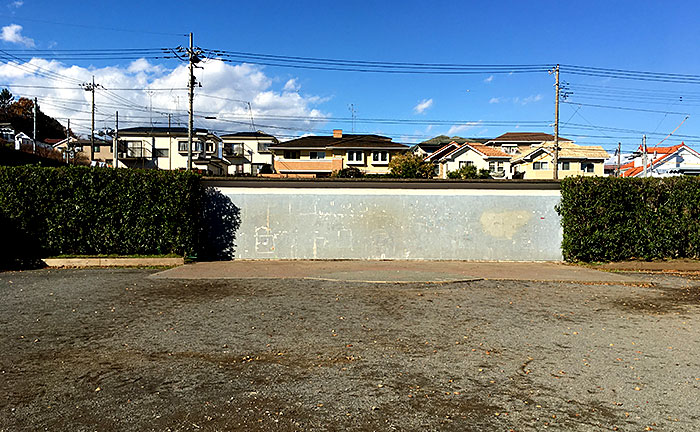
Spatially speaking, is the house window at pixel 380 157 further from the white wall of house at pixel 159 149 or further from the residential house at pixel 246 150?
the white wall of house at pixel 159 149

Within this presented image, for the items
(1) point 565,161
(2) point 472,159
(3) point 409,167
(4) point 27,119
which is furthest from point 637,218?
(4) point 27,119

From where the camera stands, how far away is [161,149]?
6081cm

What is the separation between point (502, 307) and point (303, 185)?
8.82 m

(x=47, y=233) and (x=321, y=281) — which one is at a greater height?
(x=47, y=233)

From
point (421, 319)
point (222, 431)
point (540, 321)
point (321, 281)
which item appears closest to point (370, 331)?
point (421, 319)

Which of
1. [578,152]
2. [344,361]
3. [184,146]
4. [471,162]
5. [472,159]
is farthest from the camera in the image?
[184,146]

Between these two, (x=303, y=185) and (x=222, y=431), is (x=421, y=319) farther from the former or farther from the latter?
(x=303, y=185)

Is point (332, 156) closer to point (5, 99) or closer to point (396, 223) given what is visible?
point (396, 223)

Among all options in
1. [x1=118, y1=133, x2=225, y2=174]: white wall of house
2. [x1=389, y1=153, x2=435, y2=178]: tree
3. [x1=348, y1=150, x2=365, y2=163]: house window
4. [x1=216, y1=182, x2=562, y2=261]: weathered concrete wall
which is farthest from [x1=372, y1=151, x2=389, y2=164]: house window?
[x1=216, y1=182, x2=562, y2=261]: weathered concrete wall

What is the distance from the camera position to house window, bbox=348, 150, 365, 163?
53812mm

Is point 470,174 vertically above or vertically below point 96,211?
above

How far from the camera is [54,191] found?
14328 mm

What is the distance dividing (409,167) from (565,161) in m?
19.7

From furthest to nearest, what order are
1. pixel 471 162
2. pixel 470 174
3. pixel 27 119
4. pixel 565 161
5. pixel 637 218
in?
pixel 27 119, pixel 471 162, pixel 565 161, pixel 470 174, pixel 637 218
